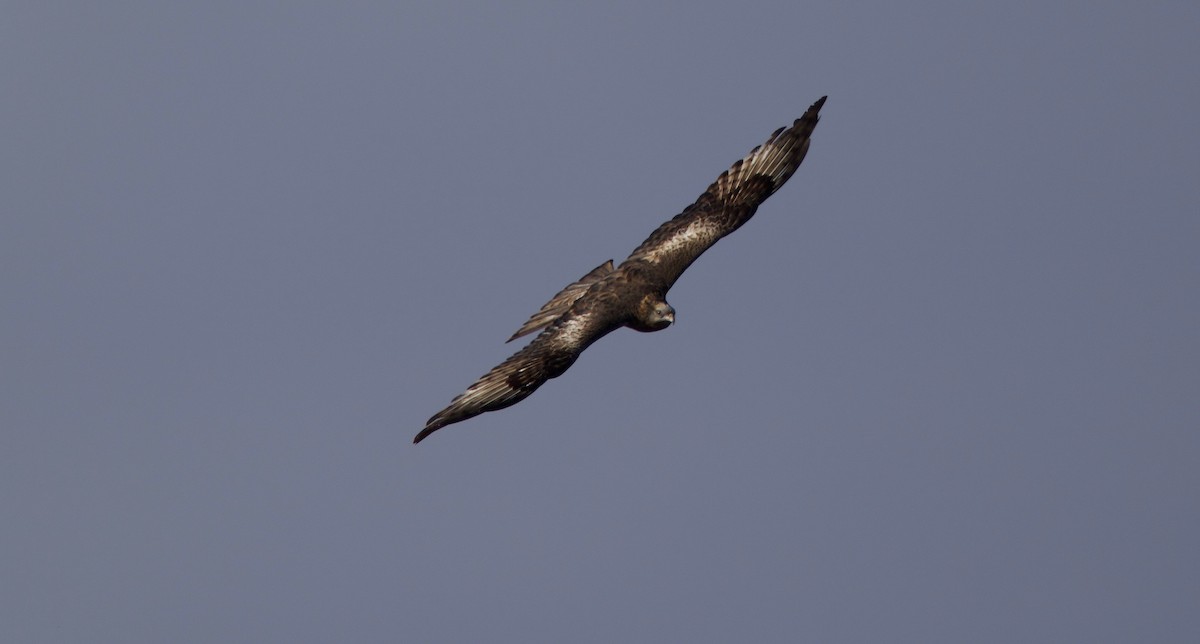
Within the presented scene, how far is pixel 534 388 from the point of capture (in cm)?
2808

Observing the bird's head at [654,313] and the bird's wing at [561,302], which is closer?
the bird's head at [654,313]

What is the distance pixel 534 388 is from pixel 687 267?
488 cm

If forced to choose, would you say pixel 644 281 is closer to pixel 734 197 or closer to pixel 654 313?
pixel 654 313

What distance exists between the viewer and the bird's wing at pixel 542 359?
90.3ft

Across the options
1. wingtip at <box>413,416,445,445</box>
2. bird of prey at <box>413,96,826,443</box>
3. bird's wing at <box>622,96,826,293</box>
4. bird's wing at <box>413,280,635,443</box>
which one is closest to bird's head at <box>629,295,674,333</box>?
bird of prey at <box>413,96,826,443</box>

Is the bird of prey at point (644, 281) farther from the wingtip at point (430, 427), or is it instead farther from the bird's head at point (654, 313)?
the wingtip at point (430, 427)

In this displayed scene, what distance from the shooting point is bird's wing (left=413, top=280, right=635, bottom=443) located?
90.3ft

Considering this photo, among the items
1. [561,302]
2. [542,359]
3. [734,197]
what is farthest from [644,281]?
[542,359]

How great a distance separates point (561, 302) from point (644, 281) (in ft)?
6.55

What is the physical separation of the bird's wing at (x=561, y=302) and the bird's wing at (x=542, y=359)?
1.26 m

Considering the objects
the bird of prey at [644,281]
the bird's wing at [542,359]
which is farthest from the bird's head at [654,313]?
the bird's wing at [542,359]

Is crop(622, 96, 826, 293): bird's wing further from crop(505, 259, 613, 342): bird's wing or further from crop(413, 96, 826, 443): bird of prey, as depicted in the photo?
crop(505, 259, 613, 342): bird's wing

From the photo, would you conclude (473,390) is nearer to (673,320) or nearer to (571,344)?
(571,344)

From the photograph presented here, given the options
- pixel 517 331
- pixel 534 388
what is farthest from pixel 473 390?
pixel 517 331
